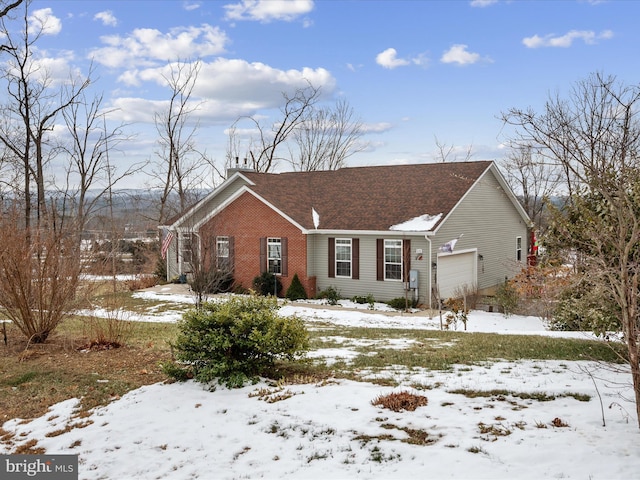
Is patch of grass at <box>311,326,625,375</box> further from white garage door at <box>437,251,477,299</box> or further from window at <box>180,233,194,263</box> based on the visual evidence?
white garage door at <box>437,251,477,299</box>

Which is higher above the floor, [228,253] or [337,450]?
[228,253]

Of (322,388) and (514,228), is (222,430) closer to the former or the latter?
(322,388)

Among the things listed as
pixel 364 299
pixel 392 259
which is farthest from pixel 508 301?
pixel 364 299

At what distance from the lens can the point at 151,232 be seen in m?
36.8

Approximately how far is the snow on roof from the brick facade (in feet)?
12.8

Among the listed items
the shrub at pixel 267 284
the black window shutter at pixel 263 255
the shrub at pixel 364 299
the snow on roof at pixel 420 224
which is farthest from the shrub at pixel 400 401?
the black window shutter at pixel 263 255

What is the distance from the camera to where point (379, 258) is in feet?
64.3

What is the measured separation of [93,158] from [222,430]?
87.8ft

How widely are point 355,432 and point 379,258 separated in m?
14.4

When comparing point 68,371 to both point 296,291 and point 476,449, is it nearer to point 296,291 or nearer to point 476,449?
point 476,449

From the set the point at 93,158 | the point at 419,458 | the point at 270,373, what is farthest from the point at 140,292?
the point at 419,458

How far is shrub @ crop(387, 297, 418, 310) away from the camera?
18625 mm

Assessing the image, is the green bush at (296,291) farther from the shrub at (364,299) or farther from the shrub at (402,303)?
the shrub at (402,303)

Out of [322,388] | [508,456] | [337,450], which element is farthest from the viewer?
[322,388]
